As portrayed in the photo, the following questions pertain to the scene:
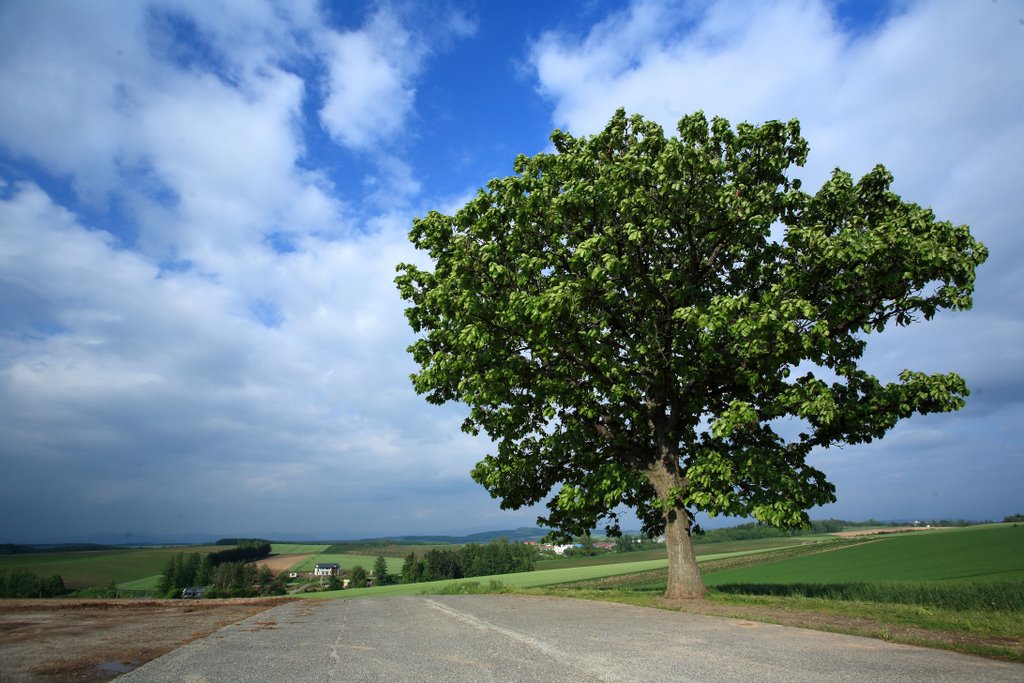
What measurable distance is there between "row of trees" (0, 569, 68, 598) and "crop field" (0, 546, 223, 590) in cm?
348

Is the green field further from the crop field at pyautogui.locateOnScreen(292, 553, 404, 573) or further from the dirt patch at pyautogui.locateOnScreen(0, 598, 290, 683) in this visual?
the crop field at pyautogui.locateOnScreen(292, 553, 404, 573)

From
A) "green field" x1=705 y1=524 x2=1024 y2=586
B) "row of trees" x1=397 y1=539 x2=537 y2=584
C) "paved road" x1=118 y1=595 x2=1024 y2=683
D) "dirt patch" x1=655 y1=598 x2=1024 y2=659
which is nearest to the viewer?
"paved road" x1=118 y1=595 x2=1024 y2=683

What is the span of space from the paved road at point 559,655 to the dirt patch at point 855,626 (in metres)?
0.51

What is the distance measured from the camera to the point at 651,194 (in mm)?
15180

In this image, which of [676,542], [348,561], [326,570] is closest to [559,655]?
[676,542]

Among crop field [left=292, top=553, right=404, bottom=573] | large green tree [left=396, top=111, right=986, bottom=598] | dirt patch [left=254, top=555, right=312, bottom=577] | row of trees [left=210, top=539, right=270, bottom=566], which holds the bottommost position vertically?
crop field [left=292, top=553, right=404, bottom=573]

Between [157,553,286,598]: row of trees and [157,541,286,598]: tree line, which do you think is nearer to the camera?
[157,541,286,598]: tree line

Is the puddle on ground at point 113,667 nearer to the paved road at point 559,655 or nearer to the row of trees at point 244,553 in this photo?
the paved road at point 559,655

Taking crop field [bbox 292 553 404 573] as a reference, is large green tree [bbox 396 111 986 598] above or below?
above

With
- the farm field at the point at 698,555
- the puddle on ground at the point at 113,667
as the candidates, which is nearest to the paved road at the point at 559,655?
the puddle on ground at the point at 113,667

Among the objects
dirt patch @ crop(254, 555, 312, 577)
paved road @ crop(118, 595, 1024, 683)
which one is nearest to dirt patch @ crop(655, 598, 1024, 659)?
paved road @ crop(118, 595, 1024, 683)

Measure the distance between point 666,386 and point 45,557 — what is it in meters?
104

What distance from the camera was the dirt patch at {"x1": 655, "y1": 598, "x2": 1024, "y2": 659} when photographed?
7.73 meters

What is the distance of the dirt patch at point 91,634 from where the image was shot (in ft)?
24.6
